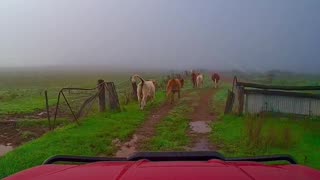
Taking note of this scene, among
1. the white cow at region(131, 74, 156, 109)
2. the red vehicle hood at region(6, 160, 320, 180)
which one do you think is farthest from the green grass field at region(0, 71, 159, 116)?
the red vehicle hood at region(6, 160, 320, 180)

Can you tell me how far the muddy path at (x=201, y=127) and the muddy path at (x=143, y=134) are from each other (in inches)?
45.8

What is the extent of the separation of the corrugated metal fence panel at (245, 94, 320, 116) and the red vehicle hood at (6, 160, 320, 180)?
12.8 metres

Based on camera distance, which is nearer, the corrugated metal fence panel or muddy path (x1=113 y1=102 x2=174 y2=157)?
muddy path (x1=113 y1=102 x2=174 y2=157)

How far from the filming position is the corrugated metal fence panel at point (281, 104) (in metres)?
14.7

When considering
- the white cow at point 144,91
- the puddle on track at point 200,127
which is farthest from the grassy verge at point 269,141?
the white cow at point 144,91

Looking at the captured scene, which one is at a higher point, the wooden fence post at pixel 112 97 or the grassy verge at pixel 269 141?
the wooden fence post at pixel 112 97

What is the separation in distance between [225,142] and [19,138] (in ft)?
21.6

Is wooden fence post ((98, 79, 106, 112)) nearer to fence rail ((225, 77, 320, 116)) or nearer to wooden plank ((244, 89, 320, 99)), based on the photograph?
fence rail ((225, 77, 320, 116))

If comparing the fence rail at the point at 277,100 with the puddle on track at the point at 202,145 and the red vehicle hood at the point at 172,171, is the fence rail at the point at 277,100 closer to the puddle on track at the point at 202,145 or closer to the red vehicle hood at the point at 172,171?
the puddle on track at the point at 202,145

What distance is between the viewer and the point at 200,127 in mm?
14273

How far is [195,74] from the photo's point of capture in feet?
115

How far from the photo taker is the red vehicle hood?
2211 millimetres

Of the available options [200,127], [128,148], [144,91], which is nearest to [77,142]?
[128,148]

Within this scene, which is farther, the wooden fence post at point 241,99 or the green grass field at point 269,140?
the wooden fence post at point 241,99
